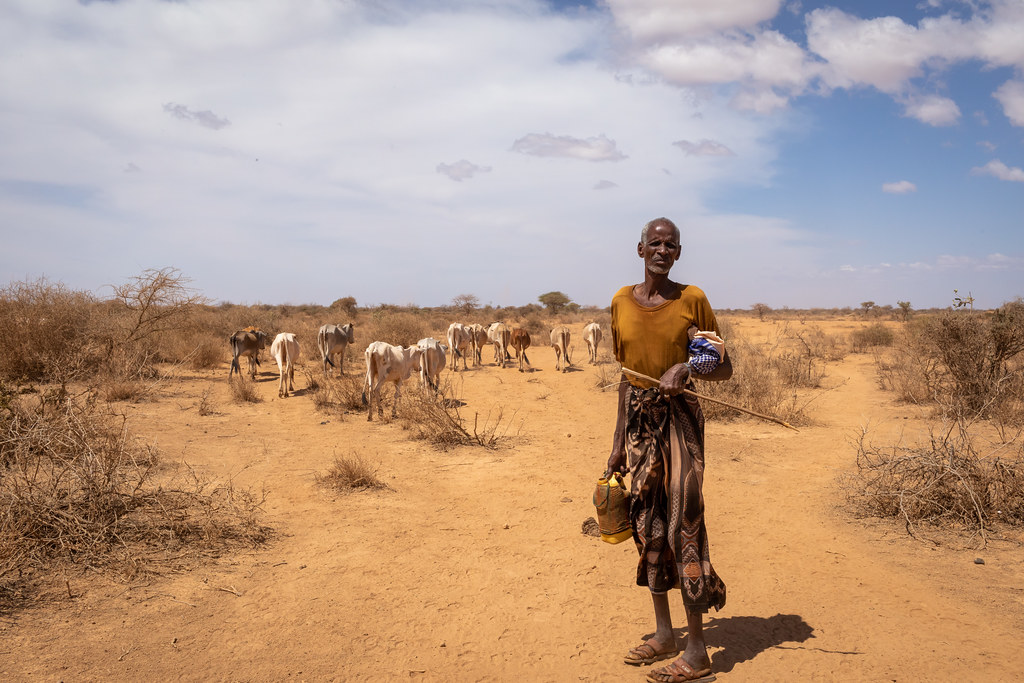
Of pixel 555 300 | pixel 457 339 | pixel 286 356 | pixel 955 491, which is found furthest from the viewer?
pixel 555 300

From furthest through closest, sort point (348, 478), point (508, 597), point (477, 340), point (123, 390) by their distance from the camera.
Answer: point (477, 340), point (123, 390), point (348, 478), point (508, 597)

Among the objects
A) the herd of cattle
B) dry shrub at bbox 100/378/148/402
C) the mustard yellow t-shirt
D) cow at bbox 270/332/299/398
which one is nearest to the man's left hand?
the mustard yellow t-shirt

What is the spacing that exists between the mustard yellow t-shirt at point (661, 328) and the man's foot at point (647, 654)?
141 cm

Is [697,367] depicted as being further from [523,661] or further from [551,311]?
[551,311]

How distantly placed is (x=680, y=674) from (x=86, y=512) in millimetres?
4224

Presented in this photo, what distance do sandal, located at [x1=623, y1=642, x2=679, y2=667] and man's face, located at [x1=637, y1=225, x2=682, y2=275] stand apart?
198cm

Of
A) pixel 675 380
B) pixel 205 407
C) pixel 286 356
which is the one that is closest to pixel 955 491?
pixel 675 380

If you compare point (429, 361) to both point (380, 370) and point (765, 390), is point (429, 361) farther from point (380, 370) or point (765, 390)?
point (765, 390)

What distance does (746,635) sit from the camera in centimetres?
350

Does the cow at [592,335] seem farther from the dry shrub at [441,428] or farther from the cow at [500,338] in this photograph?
the dry shrub at [441,428]

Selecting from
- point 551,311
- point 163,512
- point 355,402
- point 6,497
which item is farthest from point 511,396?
point 551,311

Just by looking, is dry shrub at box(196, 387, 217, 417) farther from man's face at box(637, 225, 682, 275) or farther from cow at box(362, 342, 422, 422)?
man's face at box(637, 225, 682, 275)

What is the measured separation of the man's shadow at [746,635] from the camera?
3.25 metres

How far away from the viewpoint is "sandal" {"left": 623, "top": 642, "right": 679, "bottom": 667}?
316 cm
